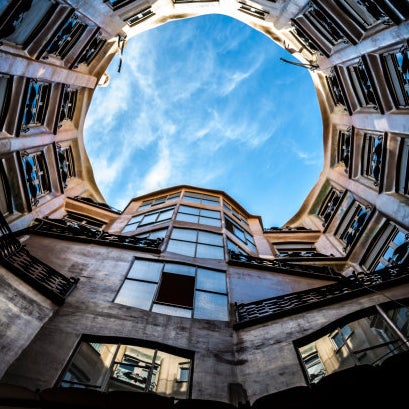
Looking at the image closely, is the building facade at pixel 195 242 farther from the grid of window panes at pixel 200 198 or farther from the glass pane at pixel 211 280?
the grid of window panes at pixel 200 198

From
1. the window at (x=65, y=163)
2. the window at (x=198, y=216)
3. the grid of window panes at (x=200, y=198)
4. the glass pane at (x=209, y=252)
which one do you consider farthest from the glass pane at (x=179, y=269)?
the window at (x=65, y=163)

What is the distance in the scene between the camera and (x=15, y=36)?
11984 millimetres

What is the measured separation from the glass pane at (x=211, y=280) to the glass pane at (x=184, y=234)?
349 cm

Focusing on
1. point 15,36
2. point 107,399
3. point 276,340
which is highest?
point 15,36

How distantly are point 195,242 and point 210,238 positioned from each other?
4.01 ft

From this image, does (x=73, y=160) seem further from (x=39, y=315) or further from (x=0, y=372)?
(x=0, y=372)

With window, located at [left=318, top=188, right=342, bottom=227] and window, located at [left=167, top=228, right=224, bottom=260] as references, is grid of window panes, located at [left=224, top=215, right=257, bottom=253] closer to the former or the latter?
window, located at [left=167, top=228, right=224, bottom=260]

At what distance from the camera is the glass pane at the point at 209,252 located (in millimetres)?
14094

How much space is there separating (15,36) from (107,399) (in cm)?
1365

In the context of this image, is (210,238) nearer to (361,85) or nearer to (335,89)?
(361,85)

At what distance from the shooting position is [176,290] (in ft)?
35.2

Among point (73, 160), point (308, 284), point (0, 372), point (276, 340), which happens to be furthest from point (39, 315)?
point (73, 160)

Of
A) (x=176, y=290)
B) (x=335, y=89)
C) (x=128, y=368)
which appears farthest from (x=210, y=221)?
(x=128, y=368)

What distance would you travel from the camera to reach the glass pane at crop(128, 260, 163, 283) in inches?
436
